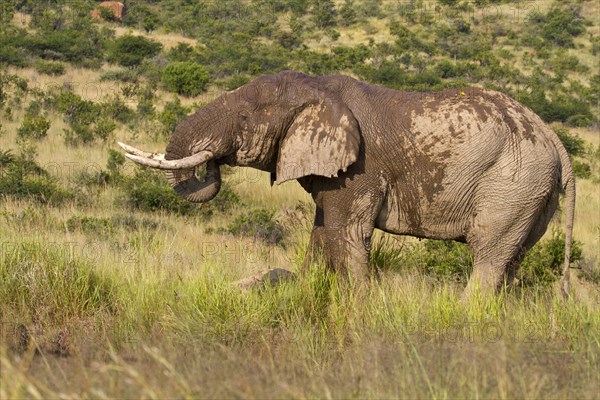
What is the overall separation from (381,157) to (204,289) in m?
1.65

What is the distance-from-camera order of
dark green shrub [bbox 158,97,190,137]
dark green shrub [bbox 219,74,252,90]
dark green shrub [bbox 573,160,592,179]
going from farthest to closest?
dark green shrub [bbox 219,74,252,90] < dark green shrub [bbox 158,97,190,137] < dark green shrub [bbox 573,160,592,179]

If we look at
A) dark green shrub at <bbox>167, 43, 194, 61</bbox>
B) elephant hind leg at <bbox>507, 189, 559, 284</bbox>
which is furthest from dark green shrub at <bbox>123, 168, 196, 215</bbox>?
dark green shrub at <bbox>167, 43, 194, 61</bbox>

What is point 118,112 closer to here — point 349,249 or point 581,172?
point 581,172

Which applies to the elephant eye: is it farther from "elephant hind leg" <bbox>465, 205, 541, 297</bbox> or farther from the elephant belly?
"elephant hind leg" <bbox>465, 205, 541, 297</bbox>

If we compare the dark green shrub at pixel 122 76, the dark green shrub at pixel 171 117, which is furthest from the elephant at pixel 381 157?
the dark green shrub at pixel 122 76

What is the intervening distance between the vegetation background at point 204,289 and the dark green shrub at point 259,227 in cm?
4

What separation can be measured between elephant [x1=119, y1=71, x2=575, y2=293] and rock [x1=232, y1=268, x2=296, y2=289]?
279mm

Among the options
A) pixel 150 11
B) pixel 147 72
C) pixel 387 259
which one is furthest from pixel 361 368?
pixel 150 11

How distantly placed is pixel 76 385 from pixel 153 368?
0.36m

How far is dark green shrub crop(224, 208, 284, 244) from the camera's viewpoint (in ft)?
36.8

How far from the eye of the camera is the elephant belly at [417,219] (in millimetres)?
6910

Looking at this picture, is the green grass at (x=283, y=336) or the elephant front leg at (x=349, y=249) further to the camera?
the elephant front leg at (x=349, y=249)

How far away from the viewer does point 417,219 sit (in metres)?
6.97

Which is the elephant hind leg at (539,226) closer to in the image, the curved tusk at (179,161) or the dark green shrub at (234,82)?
the curved tusk at (179,161)
